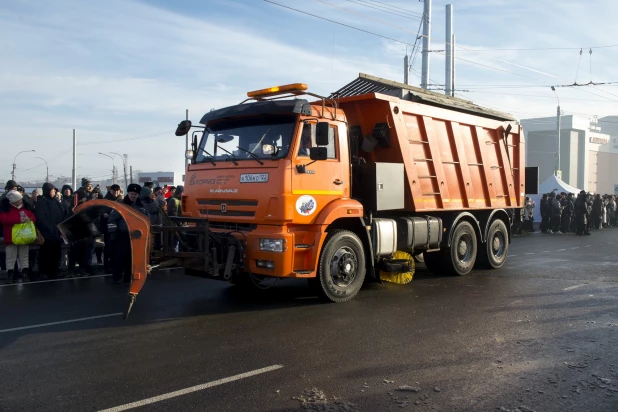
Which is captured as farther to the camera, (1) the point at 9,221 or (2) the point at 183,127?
(1) the point at 9,221

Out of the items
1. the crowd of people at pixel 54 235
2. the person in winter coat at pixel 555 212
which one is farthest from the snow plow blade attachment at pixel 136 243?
the person in winter coat at pixel 555 212

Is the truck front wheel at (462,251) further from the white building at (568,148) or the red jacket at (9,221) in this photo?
the white building at (568,148)

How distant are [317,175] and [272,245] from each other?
1.20 metres

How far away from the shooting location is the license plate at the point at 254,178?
24.7ft

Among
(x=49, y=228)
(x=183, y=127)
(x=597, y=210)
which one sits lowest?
(x=49, y=228)

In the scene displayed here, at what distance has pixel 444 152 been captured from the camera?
10344 millimetres

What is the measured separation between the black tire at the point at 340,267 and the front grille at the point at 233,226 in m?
1.06

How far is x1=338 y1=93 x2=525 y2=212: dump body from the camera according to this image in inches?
360

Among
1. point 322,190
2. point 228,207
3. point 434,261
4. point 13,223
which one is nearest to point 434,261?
point 434,261

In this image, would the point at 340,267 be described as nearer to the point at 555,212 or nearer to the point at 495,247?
the point at 495,247

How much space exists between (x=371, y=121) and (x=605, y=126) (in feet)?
482

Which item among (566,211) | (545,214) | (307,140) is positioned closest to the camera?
(307,140)

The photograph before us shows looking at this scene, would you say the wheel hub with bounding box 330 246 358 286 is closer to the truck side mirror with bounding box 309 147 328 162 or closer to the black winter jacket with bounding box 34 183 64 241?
the truck side mirror with bounding box 309 147 328 162

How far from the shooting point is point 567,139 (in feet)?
290
